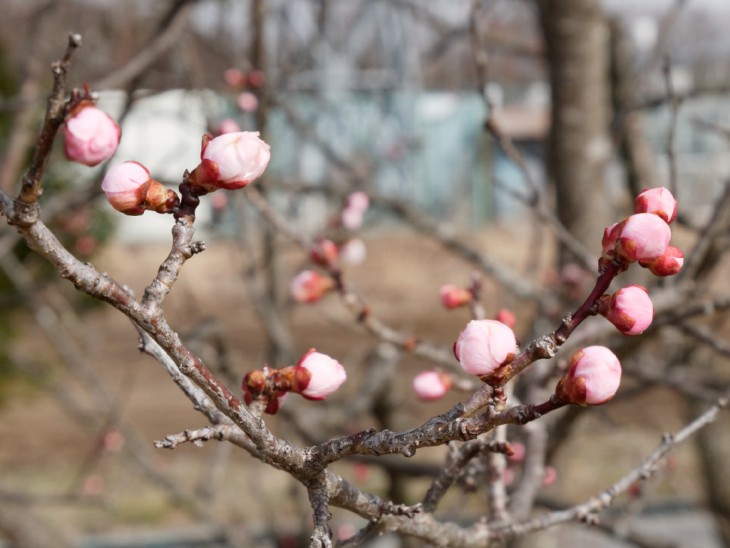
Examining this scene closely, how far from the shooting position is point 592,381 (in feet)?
2.23

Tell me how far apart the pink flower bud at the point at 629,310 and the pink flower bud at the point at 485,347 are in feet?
0.32

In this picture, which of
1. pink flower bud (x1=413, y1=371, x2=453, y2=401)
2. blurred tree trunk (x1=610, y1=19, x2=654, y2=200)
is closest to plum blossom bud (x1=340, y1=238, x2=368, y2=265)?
blurred tree trunk (x1=610, y1=19, x2=654, y2=200)

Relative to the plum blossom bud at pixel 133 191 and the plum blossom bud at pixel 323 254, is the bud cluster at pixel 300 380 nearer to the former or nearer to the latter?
the plum blossom bud at pixel 133 191

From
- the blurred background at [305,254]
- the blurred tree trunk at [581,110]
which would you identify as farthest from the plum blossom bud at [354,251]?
the blurred tree trunk at [581,110]

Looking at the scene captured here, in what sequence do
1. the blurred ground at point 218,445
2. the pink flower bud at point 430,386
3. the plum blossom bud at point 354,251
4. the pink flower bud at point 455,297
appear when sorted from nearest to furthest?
the pink flower bud at point 430,386 < the pink flower bud at point 455,297 < the plum blossom bud at point 354,251 < the blurred ground at point 218,445

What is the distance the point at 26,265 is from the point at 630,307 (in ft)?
15.0

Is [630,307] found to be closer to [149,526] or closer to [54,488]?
[149,526]

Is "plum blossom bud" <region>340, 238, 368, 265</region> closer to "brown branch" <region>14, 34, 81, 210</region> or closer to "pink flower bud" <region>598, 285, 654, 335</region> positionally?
"pink flower bud" <region>598, 285, 654, 335</region>

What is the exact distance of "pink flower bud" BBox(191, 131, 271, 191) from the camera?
2.21 ft

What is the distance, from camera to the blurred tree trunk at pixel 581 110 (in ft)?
7.82

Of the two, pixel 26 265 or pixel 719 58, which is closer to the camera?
pixel 26 265

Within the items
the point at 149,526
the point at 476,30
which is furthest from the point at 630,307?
the point at 149,526

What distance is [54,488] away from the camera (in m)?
7.01

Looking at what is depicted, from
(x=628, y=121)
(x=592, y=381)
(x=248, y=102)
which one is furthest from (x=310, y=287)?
(x=628, y=121)
